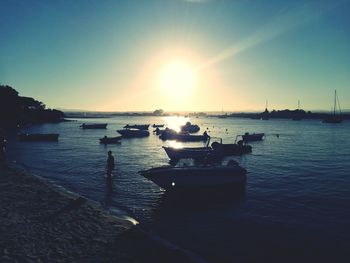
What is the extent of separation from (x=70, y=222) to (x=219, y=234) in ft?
27.7

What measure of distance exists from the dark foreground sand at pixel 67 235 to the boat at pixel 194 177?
6.81 meters

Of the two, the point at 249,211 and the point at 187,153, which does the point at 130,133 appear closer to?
the point at 187,153

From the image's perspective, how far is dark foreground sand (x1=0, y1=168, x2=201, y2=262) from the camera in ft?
40.0

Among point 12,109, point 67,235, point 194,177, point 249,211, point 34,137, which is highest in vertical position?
point 12,109

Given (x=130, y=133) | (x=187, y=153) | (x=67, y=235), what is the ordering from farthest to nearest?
(x=130, y=133), (x=187, y=153), (x=67, y=235)

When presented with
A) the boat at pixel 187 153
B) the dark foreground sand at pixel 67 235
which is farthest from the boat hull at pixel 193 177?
A: the boat at pixel 187 153

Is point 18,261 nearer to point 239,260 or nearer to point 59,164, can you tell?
point 239,260

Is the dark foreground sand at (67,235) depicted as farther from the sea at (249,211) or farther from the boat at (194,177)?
the boat at (194,177)

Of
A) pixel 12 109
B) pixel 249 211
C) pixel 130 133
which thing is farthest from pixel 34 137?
pixel 249 211

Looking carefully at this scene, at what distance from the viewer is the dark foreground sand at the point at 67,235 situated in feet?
40.0

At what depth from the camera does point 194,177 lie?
25.5 metres

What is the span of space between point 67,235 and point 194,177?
13.1m

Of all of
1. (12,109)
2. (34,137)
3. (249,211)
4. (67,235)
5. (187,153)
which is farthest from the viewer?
(12,109)

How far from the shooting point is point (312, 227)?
1869 centimetres
